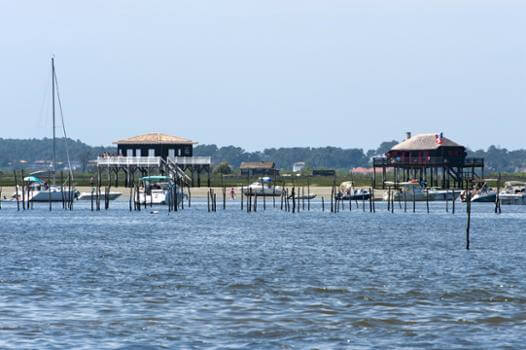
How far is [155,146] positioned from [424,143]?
127 ft

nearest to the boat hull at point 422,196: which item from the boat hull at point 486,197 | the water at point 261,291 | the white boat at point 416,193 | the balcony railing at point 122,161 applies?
the white boat at point 416,193

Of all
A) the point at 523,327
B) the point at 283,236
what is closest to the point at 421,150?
the point at 283,236

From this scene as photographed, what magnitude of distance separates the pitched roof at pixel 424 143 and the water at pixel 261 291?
288 feet

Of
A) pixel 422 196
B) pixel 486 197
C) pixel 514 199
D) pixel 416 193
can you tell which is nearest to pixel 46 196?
pixel 416 193

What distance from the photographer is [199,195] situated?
577ft

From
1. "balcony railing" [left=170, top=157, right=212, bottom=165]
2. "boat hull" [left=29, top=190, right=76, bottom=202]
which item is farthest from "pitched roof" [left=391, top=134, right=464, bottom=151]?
"boat hull" [left=29, top=190, right=76, bottom=202]

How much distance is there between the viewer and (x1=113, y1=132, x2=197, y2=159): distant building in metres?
168

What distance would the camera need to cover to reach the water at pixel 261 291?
31.4 metres

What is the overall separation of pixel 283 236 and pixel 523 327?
154ft

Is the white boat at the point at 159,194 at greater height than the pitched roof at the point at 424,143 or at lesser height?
lesser

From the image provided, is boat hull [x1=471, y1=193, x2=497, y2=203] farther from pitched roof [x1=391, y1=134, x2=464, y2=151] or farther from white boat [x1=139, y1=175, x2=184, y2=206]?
white boat [x1=139, y1=175, x2=184, y2=206]

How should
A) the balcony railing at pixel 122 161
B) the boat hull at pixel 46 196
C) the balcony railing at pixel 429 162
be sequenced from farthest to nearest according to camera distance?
the balcony railing at pixel 429 162 → the balcony railing at pixel 122 161 → the boat hull at pixel 46 196

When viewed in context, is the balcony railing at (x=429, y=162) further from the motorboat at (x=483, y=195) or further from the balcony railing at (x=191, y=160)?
Answer: the balcony railing at (x=191, y=160)

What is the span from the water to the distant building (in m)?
87.6
